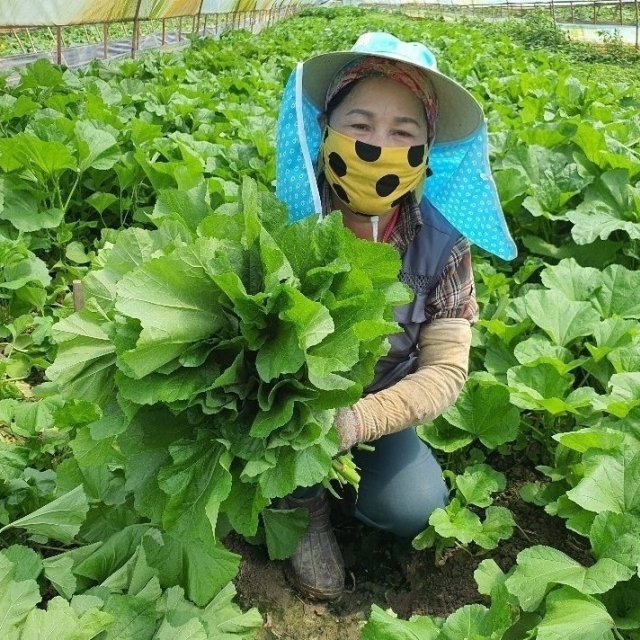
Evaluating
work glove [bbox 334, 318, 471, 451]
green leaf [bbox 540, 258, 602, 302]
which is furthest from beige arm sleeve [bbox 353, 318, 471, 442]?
green leaf [bbox 540, 258, 602, 302]

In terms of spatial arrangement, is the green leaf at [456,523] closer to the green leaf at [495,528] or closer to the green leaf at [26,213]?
the green leaf at [495,528]

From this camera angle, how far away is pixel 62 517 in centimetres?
198

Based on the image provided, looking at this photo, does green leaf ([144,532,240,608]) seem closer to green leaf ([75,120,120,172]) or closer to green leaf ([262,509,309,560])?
green leaf ([262,509,309,560])

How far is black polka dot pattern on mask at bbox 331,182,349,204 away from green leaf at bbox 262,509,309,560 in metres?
1.03

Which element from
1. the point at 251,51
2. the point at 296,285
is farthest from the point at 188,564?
the point at 251,51

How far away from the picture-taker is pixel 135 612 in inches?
68.1

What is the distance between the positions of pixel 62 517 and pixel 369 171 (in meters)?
1.33

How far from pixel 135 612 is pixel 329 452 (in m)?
0.71

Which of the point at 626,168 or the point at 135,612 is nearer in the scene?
the point at 135,612

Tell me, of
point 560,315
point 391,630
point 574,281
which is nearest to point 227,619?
point 391,630

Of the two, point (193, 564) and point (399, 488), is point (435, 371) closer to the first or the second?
point (399, 488)

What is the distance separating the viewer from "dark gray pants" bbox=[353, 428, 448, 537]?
245cm

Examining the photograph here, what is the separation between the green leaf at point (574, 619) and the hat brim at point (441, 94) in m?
1.38

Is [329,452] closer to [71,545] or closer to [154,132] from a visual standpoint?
[71,545]
